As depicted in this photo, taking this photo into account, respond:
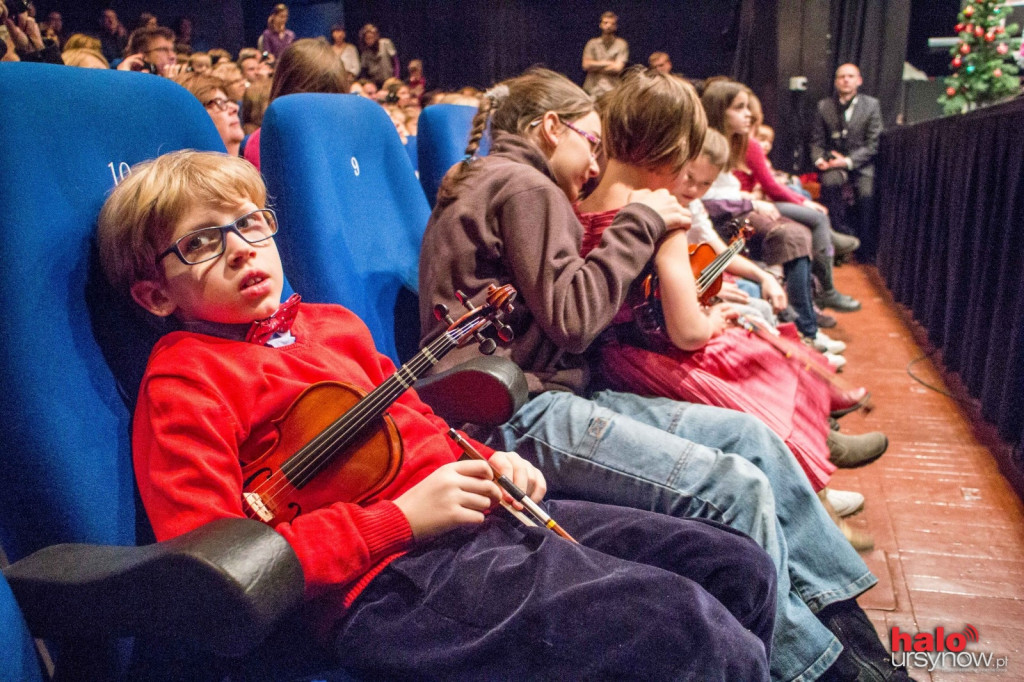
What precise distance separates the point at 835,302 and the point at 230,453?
3.43 metres

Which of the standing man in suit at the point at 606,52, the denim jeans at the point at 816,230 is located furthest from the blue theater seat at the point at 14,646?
the standing man in suit at the point at 606,52

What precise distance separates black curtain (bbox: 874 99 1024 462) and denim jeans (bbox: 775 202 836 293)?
0.39 m

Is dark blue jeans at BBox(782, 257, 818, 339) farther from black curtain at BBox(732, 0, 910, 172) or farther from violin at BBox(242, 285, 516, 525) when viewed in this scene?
black curtain at BBox(732, 0, 910, 172)

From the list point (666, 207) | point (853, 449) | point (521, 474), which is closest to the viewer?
point (521, 474)

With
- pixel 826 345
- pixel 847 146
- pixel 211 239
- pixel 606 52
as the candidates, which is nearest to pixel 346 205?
pixel 211 239

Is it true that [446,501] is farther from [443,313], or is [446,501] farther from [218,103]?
[218,103]

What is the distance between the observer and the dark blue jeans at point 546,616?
2.23 feet

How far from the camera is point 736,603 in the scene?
82cm

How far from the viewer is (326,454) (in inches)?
30.8

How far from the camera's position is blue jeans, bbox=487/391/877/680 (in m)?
0.98

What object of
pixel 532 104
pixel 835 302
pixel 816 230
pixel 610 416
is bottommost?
pixel 835 302

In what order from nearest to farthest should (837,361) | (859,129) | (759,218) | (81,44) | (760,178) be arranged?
(837,361)
(759,218)
(760,178)
(81,44)
(859,129)

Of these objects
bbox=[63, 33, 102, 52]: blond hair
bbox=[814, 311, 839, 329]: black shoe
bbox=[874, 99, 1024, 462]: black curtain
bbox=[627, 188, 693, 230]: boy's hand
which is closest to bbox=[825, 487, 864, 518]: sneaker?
bbox=[874, 99, 1024, 462]: black curtain

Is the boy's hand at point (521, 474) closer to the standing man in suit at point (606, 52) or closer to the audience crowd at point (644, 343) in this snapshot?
the audience crowd at point (644, 343)
